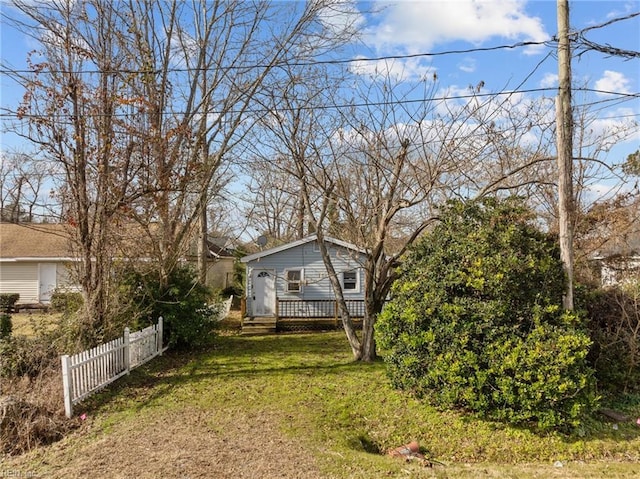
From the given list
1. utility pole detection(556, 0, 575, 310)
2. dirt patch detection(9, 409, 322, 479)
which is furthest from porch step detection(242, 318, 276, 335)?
utility pole detection(556, 0, 575, 310)

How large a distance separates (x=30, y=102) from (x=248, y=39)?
24.5ft

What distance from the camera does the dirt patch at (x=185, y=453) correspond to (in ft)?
15.9

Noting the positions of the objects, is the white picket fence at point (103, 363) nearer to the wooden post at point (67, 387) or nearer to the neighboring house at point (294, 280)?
the wooden post at point (67, 387)

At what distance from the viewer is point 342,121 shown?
388 inches

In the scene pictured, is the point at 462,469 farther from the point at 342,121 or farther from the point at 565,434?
the point at 342,121

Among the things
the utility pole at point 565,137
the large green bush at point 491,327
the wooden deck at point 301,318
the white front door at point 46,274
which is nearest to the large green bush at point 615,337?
the utility pole at point 565,137

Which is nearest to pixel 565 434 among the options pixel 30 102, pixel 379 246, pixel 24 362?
pixel 379 246

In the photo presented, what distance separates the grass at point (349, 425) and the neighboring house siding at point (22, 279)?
15.1 meters

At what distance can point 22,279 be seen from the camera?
2073 centimetres

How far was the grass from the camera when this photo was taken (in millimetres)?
5203

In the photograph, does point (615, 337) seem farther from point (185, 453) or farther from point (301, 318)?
point (301, 318)

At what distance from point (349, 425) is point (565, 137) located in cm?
543

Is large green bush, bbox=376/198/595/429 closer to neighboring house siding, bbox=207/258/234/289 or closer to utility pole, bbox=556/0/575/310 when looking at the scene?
utility pole, bbox=556/0/575/310

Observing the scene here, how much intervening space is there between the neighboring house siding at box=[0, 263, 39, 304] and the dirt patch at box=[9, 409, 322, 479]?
17.6 m
